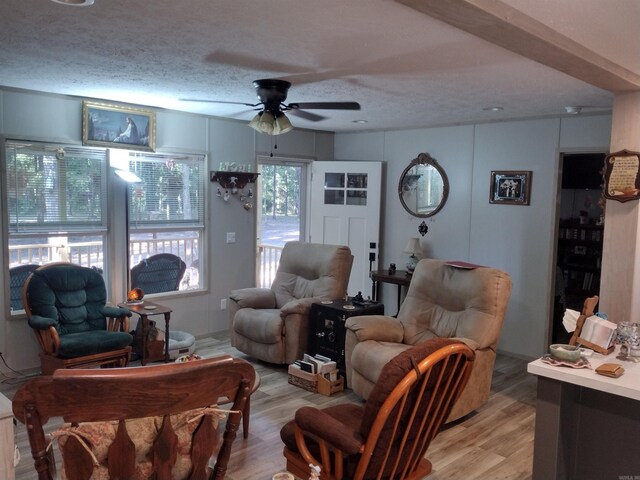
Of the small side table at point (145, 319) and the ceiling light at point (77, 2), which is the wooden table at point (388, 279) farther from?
the ceiling light at point (77, 2)

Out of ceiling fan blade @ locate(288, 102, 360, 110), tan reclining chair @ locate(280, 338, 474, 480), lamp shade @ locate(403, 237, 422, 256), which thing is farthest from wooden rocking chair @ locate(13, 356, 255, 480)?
lamp shade @ locate(403, 237, 422, 256)

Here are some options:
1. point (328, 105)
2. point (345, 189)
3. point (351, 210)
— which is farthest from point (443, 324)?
point (345, 189)

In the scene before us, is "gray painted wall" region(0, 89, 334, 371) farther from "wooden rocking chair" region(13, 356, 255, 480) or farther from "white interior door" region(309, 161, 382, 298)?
"wooden rocking chair" region(13, 356, 255, 480)

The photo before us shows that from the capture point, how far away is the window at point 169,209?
16.8 feet

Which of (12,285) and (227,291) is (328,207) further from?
(12,285)

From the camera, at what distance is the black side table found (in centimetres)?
426

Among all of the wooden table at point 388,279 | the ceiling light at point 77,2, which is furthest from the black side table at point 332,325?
the ceiling light at point 77,2

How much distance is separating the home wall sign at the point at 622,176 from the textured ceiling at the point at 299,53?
49 centimetres

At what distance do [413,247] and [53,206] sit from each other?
137 inches

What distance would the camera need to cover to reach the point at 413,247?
570 centimetres

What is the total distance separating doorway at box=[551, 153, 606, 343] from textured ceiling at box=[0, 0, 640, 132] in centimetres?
216

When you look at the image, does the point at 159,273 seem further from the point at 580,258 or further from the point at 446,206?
the point at 580,258

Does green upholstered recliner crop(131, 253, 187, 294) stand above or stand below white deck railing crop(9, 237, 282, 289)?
below

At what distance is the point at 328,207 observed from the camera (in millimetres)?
6469
